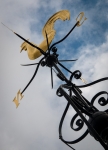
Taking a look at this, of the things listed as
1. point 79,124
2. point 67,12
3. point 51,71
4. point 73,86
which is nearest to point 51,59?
point 51,71

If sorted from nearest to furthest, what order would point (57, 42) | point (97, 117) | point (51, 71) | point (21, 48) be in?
point (97, 117)
point (51, 71)
point (57, 42)
point (21, 48)

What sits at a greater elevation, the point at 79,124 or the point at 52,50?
the point at 52,50

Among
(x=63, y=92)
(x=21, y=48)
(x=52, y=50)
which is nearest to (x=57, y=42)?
(x=52, y=50)

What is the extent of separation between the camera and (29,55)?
5.30m

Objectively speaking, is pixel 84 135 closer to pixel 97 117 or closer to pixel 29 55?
pixel 97 117

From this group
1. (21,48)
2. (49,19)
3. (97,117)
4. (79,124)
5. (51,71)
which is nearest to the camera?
(97,117)

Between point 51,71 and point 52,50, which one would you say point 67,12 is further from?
point 51,71

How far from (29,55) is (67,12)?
157 centimetres

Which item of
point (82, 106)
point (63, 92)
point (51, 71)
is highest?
point (51, 71)

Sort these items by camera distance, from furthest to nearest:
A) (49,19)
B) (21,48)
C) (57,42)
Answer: (21,48) → (49,19) → (57,42)

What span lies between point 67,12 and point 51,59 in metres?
1.46

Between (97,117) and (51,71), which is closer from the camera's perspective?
(97,117)

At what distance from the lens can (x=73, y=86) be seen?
137 inches

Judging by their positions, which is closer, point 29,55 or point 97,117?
point 97,117
